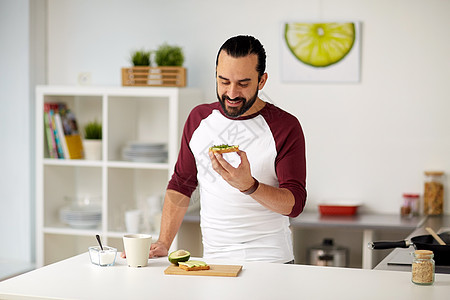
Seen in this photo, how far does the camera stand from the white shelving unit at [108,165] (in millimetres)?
3998

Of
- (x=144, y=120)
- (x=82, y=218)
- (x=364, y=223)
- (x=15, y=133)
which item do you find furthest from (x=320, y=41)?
(x=15, y=133)

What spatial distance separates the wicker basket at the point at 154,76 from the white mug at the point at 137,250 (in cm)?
200

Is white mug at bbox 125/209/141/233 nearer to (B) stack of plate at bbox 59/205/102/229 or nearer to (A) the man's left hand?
(B) stack of plate at bbox 59/205/102/229

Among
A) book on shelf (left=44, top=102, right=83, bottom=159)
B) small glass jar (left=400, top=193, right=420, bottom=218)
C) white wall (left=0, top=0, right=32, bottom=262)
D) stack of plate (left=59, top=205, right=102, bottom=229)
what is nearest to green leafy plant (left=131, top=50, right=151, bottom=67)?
book on shelf (left=44, top=102, right=83, bottom=159)

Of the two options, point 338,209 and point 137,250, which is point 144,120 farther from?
point 137,250

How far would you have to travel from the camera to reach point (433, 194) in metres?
3.82

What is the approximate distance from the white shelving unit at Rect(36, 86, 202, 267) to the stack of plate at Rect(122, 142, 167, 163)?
7 centimetres

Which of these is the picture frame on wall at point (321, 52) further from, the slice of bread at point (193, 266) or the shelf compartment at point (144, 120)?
the slice of bread at point (193, 266)

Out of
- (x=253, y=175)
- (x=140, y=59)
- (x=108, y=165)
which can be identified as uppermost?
(x=140, y=59)

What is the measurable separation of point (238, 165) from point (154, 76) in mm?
1887

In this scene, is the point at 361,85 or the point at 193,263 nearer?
the point at 193,263

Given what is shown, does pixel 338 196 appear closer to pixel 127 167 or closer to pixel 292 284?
pixel 127 167

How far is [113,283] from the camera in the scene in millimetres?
1907

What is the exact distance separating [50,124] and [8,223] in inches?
32.6
